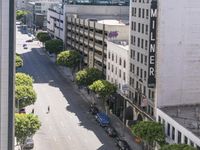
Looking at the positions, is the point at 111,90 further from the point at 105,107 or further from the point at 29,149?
the point at 29,149

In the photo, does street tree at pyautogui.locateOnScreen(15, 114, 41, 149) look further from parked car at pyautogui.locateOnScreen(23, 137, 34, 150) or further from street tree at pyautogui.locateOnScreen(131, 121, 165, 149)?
street tree at pyautogui.locateOnScreen(131, 121, 165, 149)

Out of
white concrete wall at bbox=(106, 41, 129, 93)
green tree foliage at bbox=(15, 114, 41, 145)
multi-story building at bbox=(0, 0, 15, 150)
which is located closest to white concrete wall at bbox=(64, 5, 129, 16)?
white concrete wall at bbox=(106, 41, 129, 93)

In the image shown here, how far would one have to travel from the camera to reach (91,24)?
153875 mm

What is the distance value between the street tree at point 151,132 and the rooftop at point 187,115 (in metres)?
2.99

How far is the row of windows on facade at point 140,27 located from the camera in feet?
352

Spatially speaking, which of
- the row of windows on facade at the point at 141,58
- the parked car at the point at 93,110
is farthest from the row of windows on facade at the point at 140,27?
the parked car at the point at 93,110

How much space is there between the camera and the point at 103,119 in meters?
113

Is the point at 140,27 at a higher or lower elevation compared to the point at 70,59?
higher

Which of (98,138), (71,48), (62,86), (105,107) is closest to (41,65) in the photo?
(71,48)

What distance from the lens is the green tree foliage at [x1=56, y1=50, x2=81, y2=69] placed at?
164 meters

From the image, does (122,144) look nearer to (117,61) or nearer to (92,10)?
(117,61)

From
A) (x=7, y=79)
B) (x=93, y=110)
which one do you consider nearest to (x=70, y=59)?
(x=93, y=110)

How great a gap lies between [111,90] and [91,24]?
3706cm

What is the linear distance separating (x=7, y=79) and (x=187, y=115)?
123 feet
